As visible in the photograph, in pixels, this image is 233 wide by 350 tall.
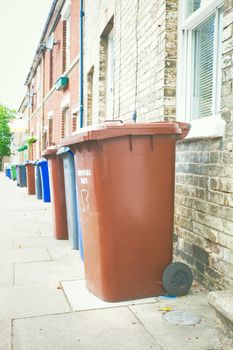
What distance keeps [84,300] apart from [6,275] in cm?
114

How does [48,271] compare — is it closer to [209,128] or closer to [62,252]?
[62,252]

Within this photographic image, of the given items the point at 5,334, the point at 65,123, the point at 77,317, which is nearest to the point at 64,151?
the point at 77,317

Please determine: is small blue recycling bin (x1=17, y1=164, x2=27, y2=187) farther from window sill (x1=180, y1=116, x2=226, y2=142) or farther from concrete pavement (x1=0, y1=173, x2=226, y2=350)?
window sill (x1=180, y1=116, x2=226, y2=142)

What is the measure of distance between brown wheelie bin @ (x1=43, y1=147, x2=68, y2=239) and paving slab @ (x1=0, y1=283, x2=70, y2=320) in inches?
84.4

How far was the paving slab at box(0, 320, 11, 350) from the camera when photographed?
2.52m

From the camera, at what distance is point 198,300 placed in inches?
131

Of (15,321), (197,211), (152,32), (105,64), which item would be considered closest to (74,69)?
(105,64)

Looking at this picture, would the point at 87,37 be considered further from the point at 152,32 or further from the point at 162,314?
the point at 162,314

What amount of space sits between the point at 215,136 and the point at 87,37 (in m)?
7.58

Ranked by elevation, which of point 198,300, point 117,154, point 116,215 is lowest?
point 198,300

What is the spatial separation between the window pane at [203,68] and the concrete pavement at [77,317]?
6.02 feet

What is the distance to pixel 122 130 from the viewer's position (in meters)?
3.11

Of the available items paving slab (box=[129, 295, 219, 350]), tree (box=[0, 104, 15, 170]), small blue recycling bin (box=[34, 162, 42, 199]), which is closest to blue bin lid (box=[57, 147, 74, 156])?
paving slab (box=[129, 295, 219, 350])

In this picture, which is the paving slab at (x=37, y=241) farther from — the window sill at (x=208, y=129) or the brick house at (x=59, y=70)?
the brick house at (x=59, y=70)
